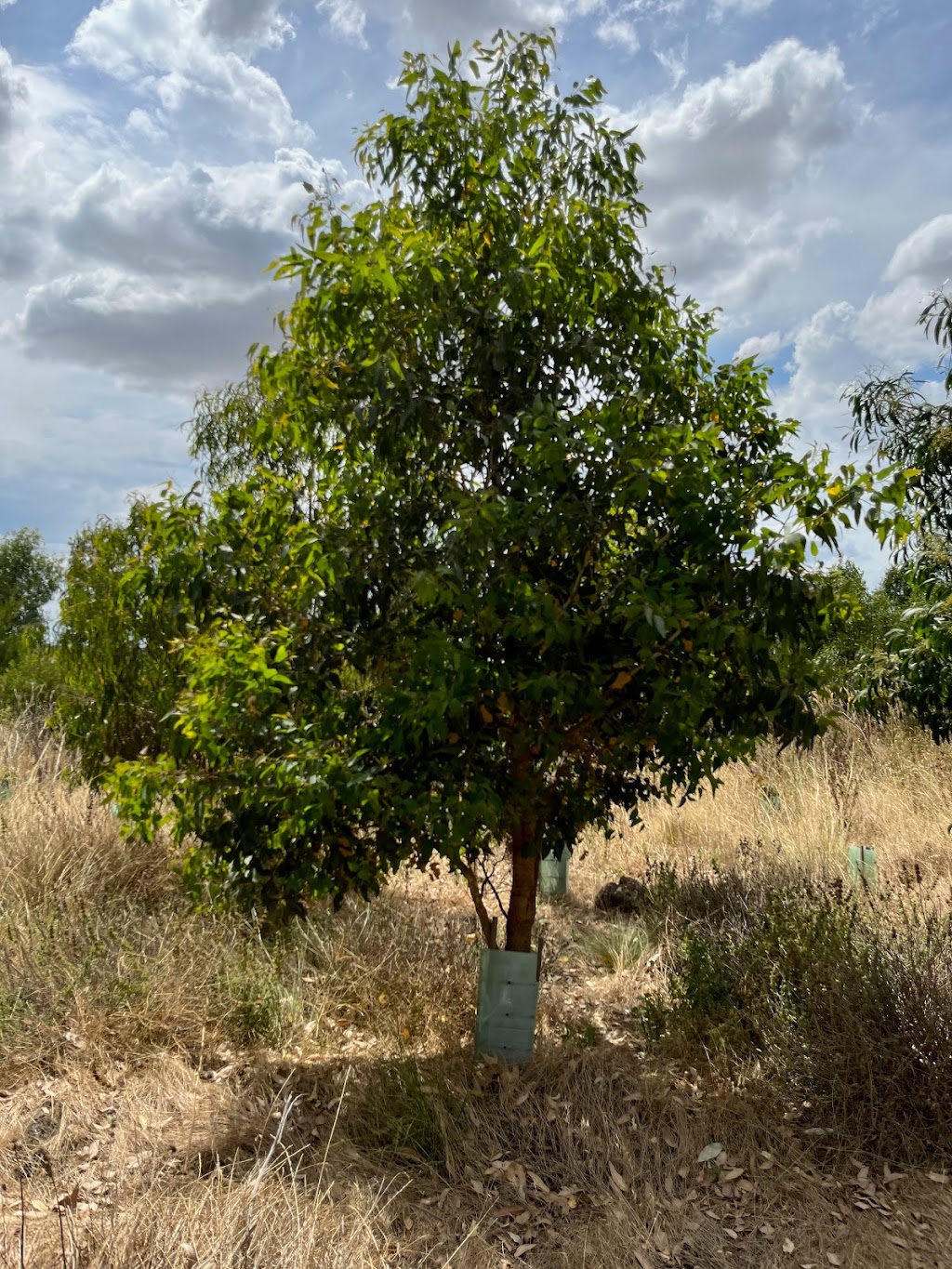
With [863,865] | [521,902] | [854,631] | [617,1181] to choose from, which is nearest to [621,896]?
[863,865]

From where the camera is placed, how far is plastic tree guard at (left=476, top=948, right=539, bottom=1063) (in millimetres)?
4875

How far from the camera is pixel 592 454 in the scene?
4.12 metres

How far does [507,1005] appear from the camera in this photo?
192 inches

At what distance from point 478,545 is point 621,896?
4.87m

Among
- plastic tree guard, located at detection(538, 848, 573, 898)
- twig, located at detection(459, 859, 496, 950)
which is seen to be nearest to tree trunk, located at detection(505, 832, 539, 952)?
twig, located at detection(459, 859, 496, 950)

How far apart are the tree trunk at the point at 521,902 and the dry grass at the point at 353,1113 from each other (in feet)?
1.85

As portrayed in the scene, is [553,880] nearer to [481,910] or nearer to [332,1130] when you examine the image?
[481,910]

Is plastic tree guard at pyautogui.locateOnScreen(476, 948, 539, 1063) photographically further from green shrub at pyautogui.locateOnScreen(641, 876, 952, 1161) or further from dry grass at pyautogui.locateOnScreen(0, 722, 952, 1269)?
green shrub at pyautogui.locateOnScreen(641, 876, 952, 1161)

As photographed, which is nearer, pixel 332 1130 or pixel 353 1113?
pixel 332 1130

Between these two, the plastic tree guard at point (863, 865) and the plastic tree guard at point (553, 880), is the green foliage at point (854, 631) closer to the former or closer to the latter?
the plastic tree guard at point (863, 865)

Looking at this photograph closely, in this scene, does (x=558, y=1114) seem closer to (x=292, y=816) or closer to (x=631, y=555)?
(x=292, y=816)

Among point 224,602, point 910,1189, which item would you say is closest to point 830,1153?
point 910,1189

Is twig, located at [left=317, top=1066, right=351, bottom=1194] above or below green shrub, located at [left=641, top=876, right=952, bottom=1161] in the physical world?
below

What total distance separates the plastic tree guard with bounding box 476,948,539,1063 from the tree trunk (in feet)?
0.45
